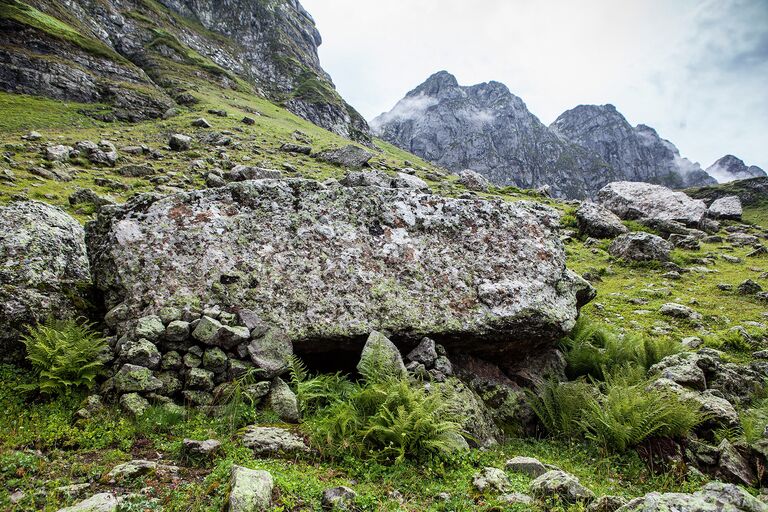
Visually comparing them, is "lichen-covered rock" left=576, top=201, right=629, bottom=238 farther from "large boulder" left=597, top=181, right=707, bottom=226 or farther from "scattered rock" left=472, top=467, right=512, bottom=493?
"scattered rock" left=472, top=467, right=512, bottom=493

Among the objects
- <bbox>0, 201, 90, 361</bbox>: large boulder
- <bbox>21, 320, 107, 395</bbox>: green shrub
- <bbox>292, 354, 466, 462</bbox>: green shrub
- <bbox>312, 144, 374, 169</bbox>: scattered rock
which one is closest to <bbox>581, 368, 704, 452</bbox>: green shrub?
<bbox>292, 354, 466, 462</bbox>: green shrub

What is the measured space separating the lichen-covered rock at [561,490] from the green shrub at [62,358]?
7.52 m

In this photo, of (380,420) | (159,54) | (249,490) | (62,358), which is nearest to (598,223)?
(380,420)

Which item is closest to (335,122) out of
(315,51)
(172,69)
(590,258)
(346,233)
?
(172,69)

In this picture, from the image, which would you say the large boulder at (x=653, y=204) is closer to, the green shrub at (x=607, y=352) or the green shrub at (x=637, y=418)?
the green shrub at (x=607, y=352)

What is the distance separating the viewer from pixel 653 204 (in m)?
37.0

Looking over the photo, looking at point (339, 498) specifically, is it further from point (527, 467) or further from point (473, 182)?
point (473, 182)

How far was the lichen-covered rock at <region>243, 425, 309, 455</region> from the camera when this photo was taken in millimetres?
5848

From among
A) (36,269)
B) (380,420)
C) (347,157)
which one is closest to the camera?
(380,420)

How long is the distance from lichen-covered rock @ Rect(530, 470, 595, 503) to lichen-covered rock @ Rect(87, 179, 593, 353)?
156 inches

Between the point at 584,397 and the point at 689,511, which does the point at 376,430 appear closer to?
the point at 689,511

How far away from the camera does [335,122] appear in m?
132

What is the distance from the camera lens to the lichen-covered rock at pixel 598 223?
29.4 metres

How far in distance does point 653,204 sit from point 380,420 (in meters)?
40.9
